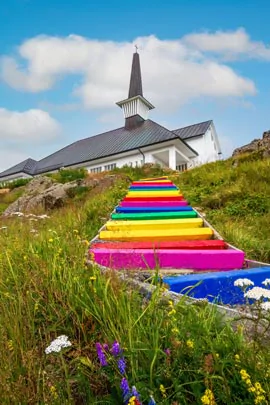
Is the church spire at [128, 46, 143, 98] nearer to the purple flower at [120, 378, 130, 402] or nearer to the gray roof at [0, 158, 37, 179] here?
the gray roof at [0, 158, 37, 179]

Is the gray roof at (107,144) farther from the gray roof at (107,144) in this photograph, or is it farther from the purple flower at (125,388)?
the purple flower at (125,388)

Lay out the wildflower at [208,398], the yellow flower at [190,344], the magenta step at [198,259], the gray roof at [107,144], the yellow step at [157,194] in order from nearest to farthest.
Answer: the wildflower at [208,398]
the yellow flower at [190,344]
the magenta step at [198,259]
the yellow step at [157,194]
the gray roof at [107,144]

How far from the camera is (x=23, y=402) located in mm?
1268

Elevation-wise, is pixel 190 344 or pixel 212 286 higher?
pixel 190 344

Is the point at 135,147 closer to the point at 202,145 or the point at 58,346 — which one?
the point at 202,145

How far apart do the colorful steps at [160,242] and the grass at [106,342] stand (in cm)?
44

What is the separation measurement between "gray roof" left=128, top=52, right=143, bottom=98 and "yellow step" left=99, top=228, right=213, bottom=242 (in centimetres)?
3310

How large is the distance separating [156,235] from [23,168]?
106 ft

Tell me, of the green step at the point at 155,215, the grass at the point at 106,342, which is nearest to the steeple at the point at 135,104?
the green step at the point at 155,215

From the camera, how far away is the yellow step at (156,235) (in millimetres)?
3936

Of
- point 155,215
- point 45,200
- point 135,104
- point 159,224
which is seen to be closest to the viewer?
point 159,224

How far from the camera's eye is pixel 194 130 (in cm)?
3331

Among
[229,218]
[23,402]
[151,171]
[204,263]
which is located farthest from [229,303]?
[151,171]

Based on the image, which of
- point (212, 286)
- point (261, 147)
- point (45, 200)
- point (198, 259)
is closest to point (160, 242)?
point (198, 259)
